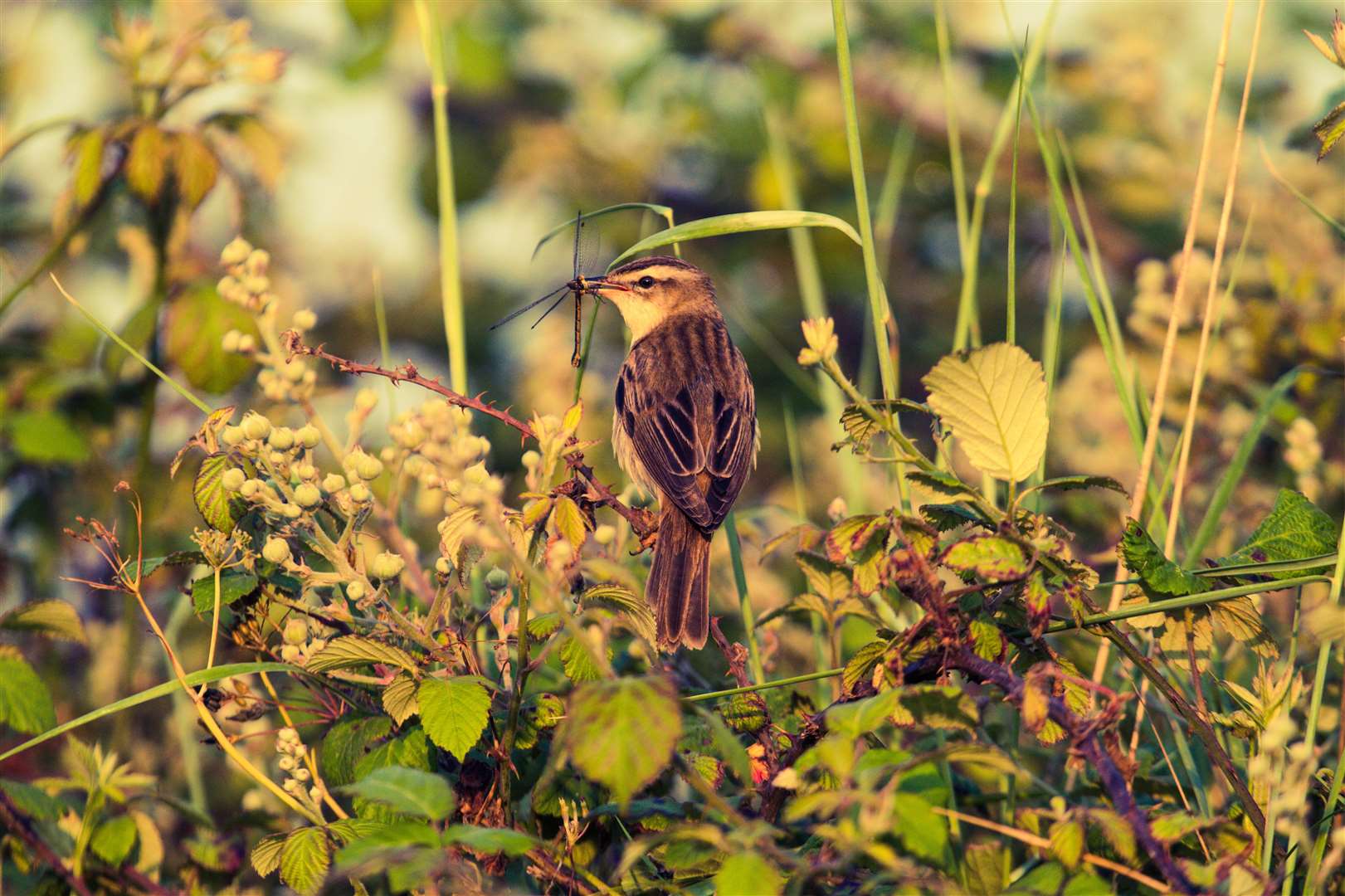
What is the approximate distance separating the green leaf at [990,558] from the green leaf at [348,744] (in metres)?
1.01

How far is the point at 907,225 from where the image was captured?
26.3 feet

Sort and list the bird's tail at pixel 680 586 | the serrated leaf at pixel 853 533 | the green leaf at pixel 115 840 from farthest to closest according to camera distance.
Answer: the bird's tail at pixel 680 586
the green leaf at pixel 115 840
the serrated leaf at pixel 853 533

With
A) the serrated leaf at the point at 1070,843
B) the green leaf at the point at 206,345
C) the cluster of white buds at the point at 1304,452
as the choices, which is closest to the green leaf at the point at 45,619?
the green leaf at the point at 206,345

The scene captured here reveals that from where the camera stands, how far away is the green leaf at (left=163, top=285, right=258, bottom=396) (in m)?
3.40

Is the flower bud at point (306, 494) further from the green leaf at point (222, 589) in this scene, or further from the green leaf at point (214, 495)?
the green leaf at point (222, 589)

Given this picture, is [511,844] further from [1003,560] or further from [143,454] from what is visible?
[143,454]

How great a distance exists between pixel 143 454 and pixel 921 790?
2474 millimetres

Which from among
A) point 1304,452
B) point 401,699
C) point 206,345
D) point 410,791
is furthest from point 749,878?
point 206,345

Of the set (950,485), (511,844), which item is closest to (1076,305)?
(950,485)

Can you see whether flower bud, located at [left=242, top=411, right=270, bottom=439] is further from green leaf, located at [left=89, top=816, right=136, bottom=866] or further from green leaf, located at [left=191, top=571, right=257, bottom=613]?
green leaf, located at [left=89, top=816, right=136, bottom=866]

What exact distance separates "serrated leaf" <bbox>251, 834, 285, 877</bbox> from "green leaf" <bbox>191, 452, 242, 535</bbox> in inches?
19.4

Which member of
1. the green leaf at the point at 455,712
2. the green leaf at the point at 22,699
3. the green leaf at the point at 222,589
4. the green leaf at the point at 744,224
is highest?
the green leaf at the point at 744,224

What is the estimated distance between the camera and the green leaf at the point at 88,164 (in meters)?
3.35

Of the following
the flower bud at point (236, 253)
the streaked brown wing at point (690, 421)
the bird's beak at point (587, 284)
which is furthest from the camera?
the streaked brown wing at point (690, 421)
